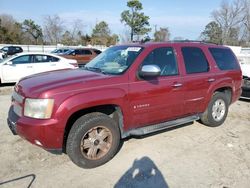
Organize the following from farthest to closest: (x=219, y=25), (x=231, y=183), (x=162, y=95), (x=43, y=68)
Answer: (x=219, y=25) < (x=43, y=68) < (x=162, y=95) < (x=231, y=183)

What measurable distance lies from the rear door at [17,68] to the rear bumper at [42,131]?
8.06m

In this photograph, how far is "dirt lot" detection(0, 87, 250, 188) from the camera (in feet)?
12.3

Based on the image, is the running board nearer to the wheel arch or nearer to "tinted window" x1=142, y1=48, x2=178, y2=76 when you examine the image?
the wheel arch

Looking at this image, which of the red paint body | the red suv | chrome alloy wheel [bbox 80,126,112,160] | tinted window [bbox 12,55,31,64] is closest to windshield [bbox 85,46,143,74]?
the red suv

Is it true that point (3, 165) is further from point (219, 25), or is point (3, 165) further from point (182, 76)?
point (219, 25)

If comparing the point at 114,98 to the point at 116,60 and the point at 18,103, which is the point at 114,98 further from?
the point at 18,103

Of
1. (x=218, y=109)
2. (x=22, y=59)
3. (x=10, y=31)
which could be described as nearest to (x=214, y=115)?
(x=218, y=109)

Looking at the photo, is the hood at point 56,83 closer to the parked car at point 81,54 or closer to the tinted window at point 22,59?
the tinted window at point 22,59

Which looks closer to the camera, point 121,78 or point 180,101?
point 121,78

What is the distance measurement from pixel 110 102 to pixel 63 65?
8.78 meters

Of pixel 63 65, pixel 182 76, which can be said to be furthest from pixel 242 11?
pixel 182 76

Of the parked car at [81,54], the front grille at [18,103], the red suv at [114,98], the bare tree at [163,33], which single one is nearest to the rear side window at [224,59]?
the red suv at [114,98]

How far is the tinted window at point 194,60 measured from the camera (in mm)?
5258

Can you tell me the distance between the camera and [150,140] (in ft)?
17.0
